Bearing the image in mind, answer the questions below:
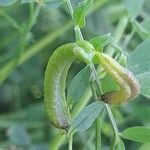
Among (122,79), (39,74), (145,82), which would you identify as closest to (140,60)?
(145,82)

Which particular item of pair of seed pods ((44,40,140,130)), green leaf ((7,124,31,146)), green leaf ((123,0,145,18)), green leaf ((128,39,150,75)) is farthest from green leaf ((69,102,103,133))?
green leaf ((7,124,31,146))

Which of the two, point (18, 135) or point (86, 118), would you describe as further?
point (18, 135)

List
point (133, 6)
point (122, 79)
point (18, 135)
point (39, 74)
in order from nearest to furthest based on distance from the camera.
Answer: point (122, 79)
point (133, 6)
point (18, 135)
point (39, 74)

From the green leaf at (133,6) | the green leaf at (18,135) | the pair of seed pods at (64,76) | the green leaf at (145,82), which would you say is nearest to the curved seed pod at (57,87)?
the pair of seed pods at (64,76)

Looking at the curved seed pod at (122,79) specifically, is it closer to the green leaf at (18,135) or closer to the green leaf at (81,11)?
the green leaf at (81,11)

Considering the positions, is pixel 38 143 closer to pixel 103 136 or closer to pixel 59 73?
pixel 103 136

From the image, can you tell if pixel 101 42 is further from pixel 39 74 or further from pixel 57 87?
pixel 39 74
